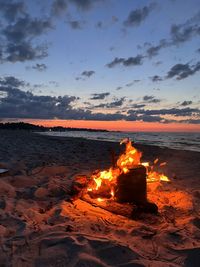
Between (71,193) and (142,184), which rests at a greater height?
(142,184)

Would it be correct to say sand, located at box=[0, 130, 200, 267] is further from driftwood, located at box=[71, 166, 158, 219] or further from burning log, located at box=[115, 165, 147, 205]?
burning log, located at box=[115, 165, 147, 205]

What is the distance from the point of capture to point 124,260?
13.5 ft

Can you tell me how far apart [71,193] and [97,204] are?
3.69 ft

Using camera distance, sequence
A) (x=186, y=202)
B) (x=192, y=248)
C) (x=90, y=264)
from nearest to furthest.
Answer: (x=90, y=264), (x=192, y=248), (x=186, y=202)

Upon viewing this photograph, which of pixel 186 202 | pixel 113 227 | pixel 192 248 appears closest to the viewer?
pixel 192 248

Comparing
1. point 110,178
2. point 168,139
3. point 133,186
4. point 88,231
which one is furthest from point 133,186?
point 168,139

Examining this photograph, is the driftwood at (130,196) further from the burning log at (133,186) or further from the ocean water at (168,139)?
the ocean water at (168,139)

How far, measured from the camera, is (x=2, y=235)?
4.78m

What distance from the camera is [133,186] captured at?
260 inches

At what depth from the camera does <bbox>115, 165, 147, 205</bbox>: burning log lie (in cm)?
660

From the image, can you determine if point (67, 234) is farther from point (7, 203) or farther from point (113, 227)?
point (7, 203)

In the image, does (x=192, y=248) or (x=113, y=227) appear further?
(x=113, y=227)

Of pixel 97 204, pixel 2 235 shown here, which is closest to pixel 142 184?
pixel 97 204

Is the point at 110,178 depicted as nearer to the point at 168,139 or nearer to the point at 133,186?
the point at 133,186
